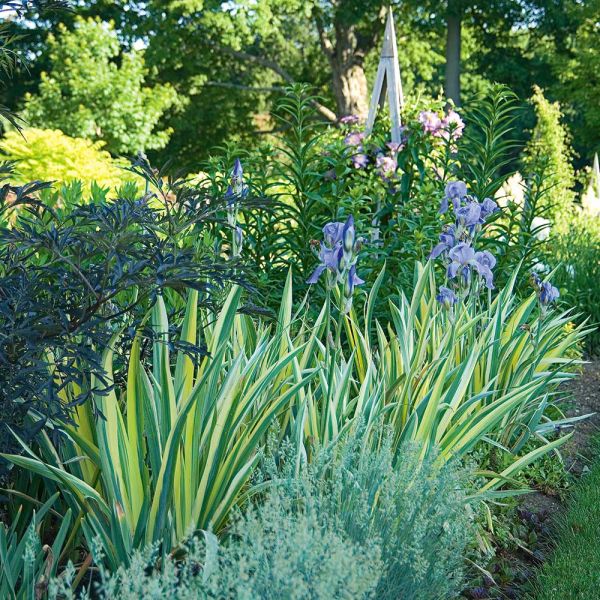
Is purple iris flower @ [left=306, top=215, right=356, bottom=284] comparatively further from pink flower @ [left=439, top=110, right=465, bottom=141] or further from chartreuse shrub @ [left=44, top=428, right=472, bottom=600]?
pink flower @ [left=439, top=110, right=465, bottom=141]

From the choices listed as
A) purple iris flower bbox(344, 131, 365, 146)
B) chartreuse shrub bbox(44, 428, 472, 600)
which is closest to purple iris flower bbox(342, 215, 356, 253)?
chartreuse shrub bbox(44, 428, 472, 600)

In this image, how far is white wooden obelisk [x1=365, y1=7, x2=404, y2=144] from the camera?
5977 millimetres

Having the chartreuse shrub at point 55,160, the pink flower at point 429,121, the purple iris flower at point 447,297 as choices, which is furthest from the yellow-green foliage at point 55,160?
the purple iris flower at point 447,297

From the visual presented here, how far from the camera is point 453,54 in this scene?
21.3 m

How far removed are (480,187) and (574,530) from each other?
2.55 m

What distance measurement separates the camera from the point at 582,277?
6859mm

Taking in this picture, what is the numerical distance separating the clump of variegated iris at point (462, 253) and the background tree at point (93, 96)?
15383 mm

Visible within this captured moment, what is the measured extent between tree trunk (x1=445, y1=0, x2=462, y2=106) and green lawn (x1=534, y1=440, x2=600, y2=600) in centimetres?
1862

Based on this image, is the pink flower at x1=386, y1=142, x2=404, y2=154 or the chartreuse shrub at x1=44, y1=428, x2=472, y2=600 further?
the pink flower at x1=386, y1=142, x2=404, y2=154

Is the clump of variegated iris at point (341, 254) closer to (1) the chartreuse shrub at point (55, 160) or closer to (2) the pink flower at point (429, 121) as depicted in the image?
(2) the pink flower at point (429, 121)

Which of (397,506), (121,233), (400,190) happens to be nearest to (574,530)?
(397,506)

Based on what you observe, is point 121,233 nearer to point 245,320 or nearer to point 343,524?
point 343,524

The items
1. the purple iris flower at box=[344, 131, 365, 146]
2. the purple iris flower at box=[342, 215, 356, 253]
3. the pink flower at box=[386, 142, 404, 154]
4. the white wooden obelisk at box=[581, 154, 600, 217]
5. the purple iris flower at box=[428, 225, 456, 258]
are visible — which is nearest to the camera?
the purple iris flower at box=[342, 215, 356, 253]

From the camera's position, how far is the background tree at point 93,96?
1820 centimetres
